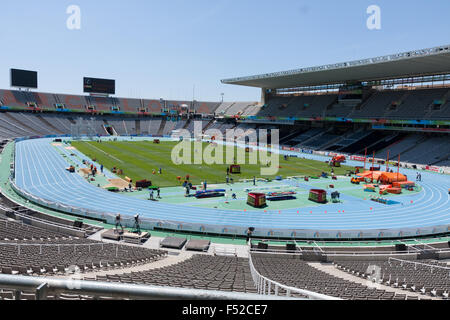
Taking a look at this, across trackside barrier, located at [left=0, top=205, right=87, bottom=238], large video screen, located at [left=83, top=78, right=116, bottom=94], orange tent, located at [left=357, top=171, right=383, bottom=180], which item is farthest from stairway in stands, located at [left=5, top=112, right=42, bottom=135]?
orange tent, located at [left=357, top=171, right=383, bottom=180]

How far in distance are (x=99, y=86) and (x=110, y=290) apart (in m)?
115

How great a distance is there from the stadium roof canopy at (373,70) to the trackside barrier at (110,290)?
55105mm

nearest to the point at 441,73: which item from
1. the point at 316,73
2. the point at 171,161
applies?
the point at 316,73

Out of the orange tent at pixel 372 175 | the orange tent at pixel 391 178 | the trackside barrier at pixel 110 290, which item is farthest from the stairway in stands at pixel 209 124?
the trackside barrier at pixel 110 290

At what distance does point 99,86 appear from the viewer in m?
107

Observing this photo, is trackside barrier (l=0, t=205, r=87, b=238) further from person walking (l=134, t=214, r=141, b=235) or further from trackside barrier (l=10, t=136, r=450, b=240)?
person walking (l=134, t=214, r=141, b=235)

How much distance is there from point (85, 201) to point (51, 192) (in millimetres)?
4753

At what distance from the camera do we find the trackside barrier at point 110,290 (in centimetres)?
253

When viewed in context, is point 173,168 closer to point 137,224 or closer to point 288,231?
point 137,224

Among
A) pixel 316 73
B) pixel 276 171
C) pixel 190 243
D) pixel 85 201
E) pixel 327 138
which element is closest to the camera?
pixel 190 243

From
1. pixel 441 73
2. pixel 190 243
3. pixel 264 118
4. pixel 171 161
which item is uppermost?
pixel 441 73
